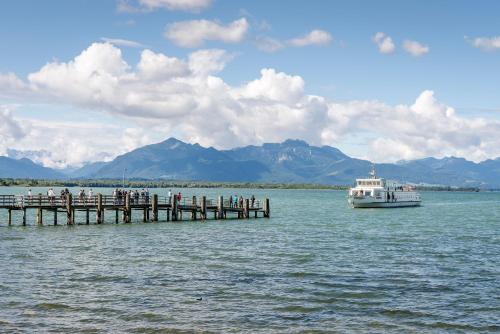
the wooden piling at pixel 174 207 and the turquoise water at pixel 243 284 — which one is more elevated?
the wooden piling at pixel 174 207

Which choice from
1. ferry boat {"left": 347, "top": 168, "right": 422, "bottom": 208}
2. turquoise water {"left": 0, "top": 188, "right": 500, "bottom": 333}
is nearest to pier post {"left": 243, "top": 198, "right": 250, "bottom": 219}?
turquoise water {"left": 0, "top": 188, "right": 500, "bottom": 333}

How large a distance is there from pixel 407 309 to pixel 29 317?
14916mm

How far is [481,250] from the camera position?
45.4 meters

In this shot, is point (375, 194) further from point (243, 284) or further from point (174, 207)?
point (243, 284)

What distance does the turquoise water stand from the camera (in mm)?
22656

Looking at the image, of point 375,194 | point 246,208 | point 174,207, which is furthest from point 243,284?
point 375,194

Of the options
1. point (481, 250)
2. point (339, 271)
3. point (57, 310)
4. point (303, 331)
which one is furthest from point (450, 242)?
point (57, 310)

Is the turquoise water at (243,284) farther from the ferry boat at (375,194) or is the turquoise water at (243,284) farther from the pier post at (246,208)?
the ferry boat at (375,194)

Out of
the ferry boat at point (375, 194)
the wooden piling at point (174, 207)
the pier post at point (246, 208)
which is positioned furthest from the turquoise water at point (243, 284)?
the ferry boat at point (375, 194)

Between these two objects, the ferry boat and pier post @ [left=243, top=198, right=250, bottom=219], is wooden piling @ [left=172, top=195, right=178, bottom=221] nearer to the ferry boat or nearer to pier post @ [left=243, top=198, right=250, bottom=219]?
pier post @ [left=243, top=198, right=250, bottom=219]

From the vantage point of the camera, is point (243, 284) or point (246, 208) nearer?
point (243, 284)

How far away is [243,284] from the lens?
29.5 m

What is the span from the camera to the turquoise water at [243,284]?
22656 millimetres

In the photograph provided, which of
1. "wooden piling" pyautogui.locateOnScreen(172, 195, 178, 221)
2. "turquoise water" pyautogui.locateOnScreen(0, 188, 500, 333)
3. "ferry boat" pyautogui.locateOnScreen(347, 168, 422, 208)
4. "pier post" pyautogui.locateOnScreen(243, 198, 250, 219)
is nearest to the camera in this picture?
"turquoise water" pyautogui.locateOnScreen(0, 188, 500, 333)
